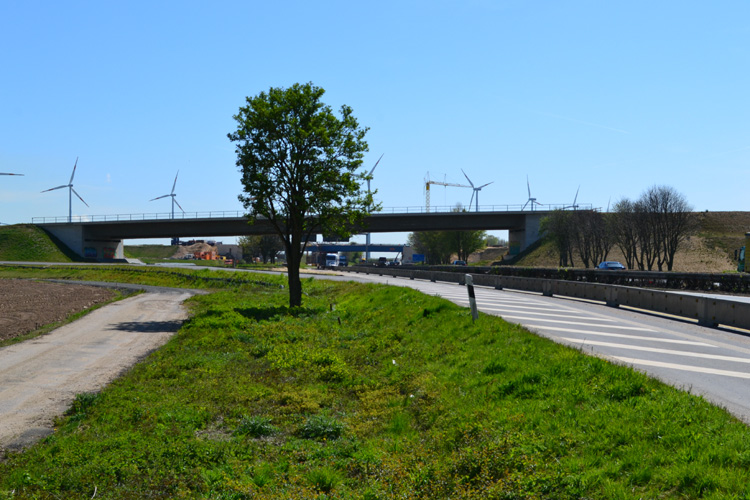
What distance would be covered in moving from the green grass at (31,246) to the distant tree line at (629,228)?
80593 mm

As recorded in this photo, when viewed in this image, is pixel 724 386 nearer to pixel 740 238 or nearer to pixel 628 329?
pixel 628 329

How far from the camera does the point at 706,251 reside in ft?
304

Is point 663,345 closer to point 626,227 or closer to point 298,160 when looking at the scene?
point 298,160

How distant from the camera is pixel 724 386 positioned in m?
9.57

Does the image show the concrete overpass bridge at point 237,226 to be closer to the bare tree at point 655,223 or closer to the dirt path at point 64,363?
the bare tree at point 655,223

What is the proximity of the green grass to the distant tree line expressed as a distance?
264 ft

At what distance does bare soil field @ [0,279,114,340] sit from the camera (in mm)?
27578

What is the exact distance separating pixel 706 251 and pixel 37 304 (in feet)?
299

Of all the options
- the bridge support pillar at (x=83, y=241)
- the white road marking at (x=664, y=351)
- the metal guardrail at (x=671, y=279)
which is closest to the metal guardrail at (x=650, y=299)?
the white road marking at (x=664, y=351)

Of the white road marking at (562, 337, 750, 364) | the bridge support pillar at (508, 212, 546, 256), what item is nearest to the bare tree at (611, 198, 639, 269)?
the bridge support pillar at (508, 212, 546, 256)

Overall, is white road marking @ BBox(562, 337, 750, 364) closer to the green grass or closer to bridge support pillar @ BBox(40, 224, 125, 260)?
the green grass

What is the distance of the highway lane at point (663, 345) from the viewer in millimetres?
9584

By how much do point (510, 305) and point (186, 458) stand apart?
18743 mm

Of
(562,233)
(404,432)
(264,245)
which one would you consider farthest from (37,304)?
(264,245)
